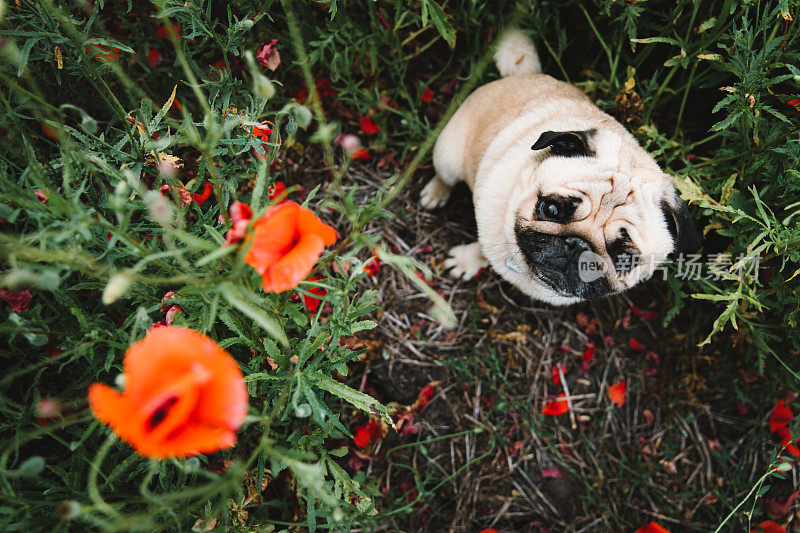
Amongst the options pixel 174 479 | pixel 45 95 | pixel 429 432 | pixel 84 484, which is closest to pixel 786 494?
pixel 429 432

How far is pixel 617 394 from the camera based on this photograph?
3189 millimetres

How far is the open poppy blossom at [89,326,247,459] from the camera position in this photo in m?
0.93

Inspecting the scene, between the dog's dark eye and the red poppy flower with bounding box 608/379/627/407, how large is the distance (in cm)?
156

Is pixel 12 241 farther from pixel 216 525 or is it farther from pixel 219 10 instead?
pixel 219 10

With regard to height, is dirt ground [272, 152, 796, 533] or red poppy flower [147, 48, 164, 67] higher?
red poppy flower [147, 48, 164, 67]

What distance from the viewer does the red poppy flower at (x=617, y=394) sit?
319cm

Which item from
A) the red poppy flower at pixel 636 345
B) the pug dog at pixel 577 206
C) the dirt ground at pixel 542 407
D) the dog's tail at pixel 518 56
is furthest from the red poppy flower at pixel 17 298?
the red poppy flower at pixel 636 345

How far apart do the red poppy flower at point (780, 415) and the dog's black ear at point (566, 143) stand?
7.03ft

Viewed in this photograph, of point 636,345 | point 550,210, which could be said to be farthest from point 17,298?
point 636,345

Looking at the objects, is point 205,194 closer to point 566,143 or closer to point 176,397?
point 176,397

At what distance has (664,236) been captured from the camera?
2.29 metres

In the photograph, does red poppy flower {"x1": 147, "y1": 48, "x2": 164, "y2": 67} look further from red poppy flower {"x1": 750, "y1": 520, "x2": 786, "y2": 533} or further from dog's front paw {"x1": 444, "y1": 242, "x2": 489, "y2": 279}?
red poppy flower {"x1": 750, "y1": 520, "x2": 786, "y2": 533}

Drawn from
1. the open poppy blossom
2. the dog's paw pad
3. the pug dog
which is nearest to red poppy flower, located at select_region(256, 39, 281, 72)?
the pug dog

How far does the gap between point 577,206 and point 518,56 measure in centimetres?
140
